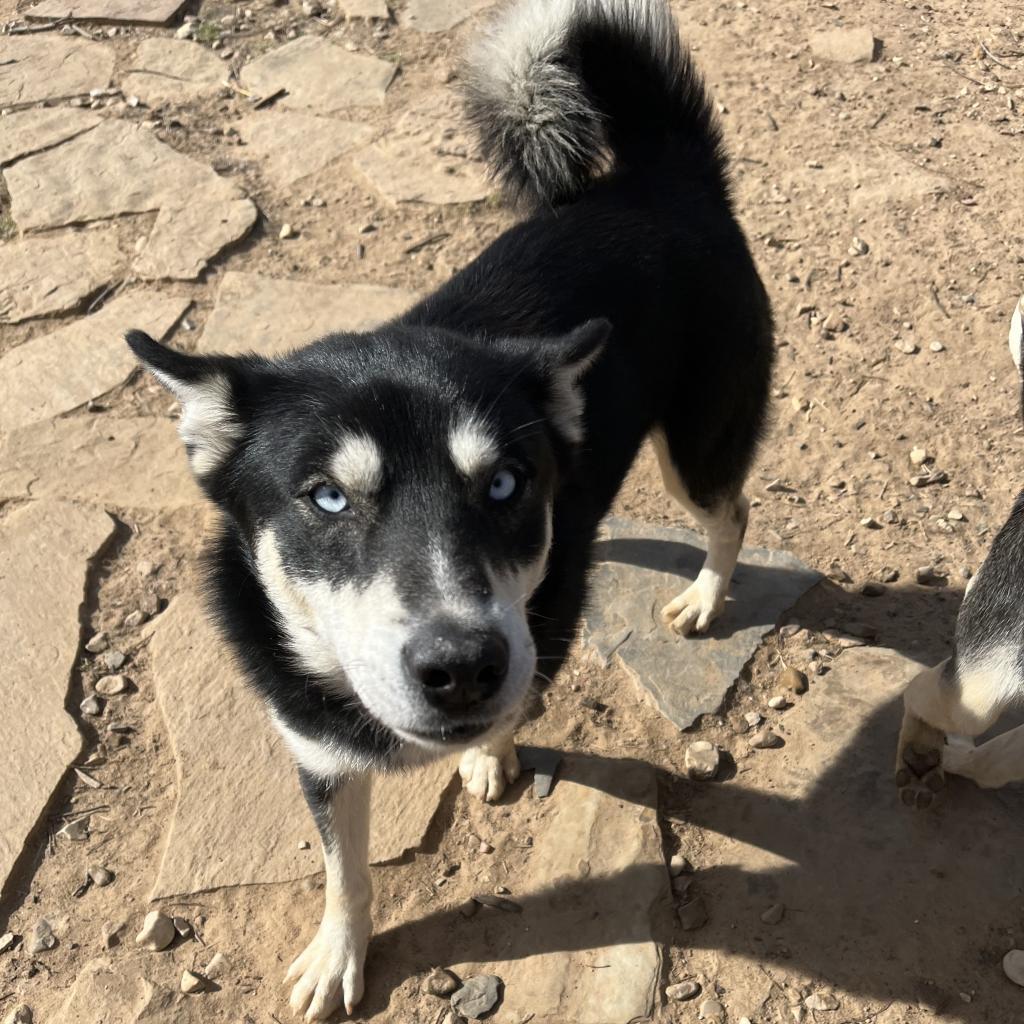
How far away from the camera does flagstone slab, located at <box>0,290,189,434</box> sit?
4398mm

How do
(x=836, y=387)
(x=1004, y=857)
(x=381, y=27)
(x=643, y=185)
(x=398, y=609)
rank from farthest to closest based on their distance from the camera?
(x=381, y=27), (x=836, y=387), (x=643, y=185), (x=1004, y=857), (x=398, y=609)

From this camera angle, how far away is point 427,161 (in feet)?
18.0

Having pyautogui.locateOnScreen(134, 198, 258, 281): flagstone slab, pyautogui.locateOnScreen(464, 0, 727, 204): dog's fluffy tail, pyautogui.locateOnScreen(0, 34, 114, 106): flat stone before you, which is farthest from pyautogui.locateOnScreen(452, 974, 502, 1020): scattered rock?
pyautogui.locateOnScreen(0, 34, 114, 106): flat stone

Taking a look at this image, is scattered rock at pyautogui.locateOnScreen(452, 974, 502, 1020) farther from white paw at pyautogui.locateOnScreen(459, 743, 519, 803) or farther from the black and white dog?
white paw at pyautogui.locateOnScreen(459, 743, 519, 803)

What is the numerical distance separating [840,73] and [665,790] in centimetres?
444

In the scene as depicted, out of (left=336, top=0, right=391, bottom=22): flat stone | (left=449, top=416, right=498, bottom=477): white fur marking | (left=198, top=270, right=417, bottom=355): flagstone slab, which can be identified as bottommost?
(left=198, top=270, right=417, bottom=355): flagstone slab

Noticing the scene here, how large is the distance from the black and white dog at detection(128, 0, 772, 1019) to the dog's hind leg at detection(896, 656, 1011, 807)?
33.1 inches

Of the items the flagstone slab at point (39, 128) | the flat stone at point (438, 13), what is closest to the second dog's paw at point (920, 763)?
the flat stone at point (438, 13)

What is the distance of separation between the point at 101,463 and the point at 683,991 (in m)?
3.07

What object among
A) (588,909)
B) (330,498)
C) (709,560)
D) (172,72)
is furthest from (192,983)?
(172,72)

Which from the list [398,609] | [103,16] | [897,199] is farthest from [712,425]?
[103,16]

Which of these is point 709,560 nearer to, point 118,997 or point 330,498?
point 330,498

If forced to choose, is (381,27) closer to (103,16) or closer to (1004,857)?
(103,16)

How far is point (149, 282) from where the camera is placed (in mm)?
4906
